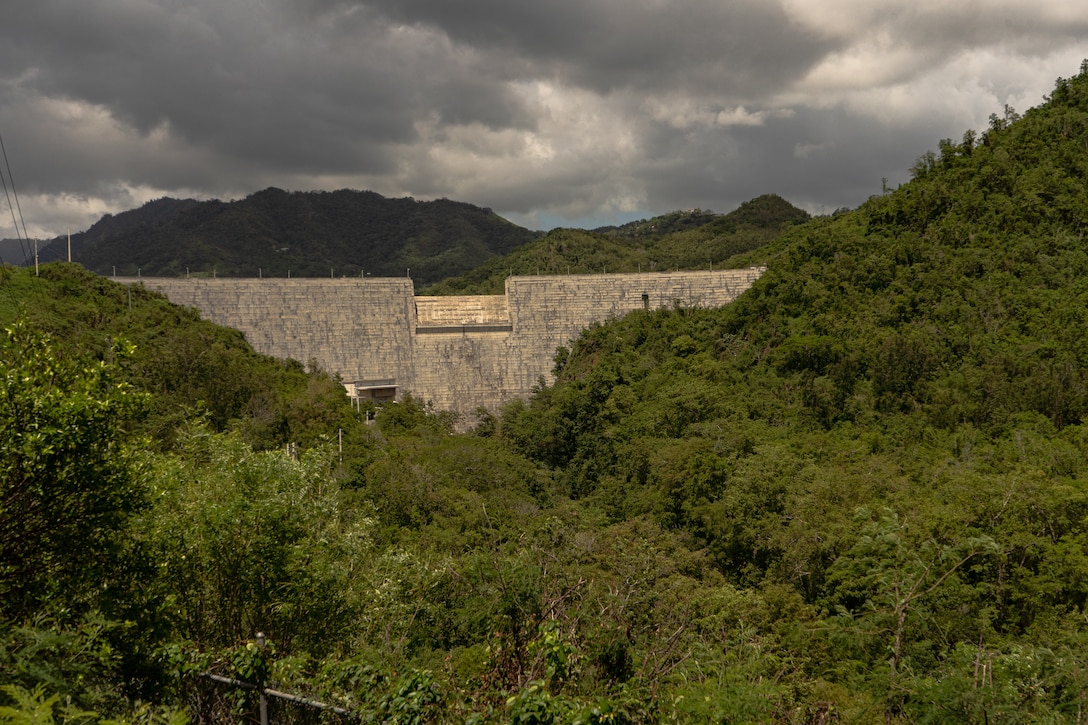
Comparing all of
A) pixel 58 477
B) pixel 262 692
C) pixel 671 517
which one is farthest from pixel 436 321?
pixel 262 692

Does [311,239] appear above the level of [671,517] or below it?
above

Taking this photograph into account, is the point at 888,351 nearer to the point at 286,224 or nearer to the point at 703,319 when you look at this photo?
the point at 703,319

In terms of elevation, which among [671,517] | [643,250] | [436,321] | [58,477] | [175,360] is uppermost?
[643,250]

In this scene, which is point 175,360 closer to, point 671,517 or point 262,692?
point 671,517

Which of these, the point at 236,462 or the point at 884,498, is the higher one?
the point at 236,462

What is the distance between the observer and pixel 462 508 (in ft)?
73.4

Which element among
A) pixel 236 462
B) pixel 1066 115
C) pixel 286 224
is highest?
pixel 286 224

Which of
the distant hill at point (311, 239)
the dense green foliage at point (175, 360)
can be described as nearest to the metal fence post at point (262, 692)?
the dense green foliage at point (175, 360)

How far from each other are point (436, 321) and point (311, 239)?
306ft

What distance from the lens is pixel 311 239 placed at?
12475cm

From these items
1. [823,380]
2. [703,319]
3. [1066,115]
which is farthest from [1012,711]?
[1066,115]

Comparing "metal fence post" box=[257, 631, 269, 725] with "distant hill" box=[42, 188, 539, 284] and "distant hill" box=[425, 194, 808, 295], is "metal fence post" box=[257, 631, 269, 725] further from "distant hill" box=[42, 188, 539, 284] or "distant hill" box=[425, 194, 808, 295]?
"distant hill" box=[42, 188, 539, 284]

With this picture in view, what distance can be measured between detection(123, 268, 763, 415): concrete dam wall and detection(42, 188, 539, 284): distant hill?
68139 mm

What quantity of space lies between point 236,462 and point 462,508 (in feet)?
41.5
